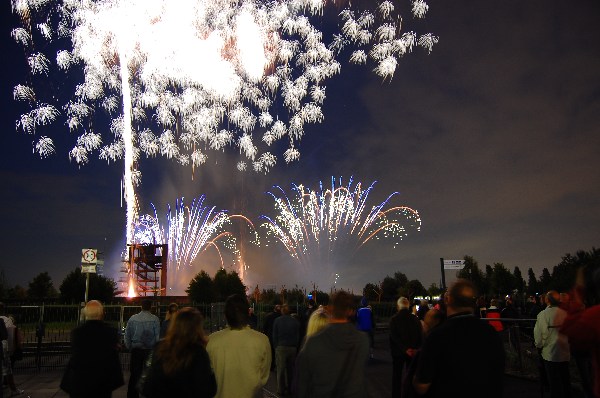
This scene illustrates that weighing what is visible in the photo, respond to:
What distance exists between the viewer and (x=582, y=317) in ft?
12.8

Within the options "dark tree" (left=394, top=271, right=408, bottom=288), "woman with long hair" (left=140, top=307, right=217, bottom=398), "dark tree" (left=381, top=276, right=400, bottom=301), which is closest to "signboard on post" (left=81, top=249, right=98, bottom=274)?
"woman with long hair" (left=140, top=307, right=217, bottom=398)

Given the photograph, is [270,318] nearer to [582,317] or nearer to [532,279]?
[582,317]

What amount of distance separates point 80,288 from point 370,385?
38.4 meters

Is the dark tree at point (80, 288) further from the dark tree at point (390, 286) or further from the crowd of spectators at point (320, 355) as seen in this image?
the dark tree at point (390, 286)

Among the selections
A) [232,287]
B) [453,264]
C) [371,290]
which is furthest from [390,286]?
[453,264]

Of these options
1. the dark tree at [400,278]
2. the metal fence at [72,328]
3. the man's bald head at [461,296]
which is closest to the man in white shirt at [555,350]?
the metal fence at [72,328]

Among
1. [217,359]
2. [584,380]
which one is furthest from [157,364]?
[584,380]

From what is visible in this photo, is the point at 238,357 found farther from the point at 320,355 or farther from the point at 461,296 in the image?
the point at 461,296

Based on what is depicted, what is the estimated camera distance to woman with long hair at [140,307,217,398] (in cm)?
427

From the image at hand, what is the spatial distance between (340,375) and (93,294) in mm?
43670

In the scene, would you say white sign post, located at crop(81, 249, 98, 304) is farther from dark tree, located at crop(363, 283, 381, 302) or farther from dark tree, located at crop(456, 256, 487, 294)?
dark tree, located at crop(456, 256, 487, 294)

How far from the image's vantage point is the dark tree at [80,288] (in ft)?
146

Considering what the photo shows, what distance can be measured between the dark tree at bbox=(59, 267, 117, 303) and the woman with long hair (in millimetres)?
42182

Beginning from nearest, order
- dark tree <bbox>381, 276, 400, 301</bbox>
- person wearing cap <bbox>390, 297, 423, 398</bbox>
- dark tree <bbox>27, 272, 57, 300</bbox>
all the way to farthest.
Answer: person wearing cap <bbox>390, 297, 423, 398</bbox> < dark tree <bbox>27, 272, 57, 300</bbox> < dark tree <bbox>381, 276, 400, 301</bbox>
